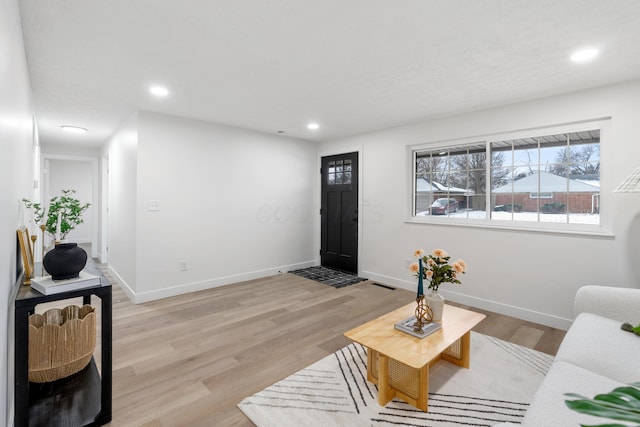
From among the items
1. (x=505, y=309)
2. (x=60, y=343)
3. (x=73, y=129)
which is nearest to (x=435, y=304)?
(x=505, y=309)

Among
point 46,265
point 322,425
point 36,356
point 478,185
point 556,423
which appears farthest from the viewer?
point 478,185

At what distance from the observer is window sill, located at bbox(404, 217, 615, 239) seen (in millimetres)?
2918

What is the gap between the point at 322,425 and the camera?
5.77 ft

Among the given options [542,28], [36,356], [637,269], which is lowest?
[36,356]

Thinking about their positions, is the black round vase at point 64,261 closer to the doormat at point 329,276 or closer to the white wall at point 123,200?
the white wall at point 123,200

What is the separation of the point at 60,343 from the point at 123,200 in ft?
9.00

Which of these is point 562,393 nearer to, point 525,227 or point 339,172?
point 525,227

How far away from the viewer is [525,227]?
3.33 m

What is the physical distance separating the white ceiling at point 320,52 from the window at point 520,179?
529 millimetres

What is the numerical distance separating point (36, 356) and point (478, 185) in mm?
4324

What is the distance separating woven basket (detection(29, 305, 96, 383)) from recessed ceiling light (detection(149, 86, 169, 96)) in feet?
6.66

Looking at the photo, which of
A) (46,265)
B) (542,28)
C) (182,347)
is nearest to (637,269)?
(542,28)

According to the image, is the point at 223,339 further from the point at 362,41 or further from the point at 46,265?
the point at 362,41

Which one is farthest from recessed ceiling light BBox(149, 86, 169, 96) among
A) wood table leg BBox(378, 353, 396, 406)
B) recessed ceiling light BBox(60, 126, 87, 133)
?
wood table leg BBox(378, 353, 396, 406)
